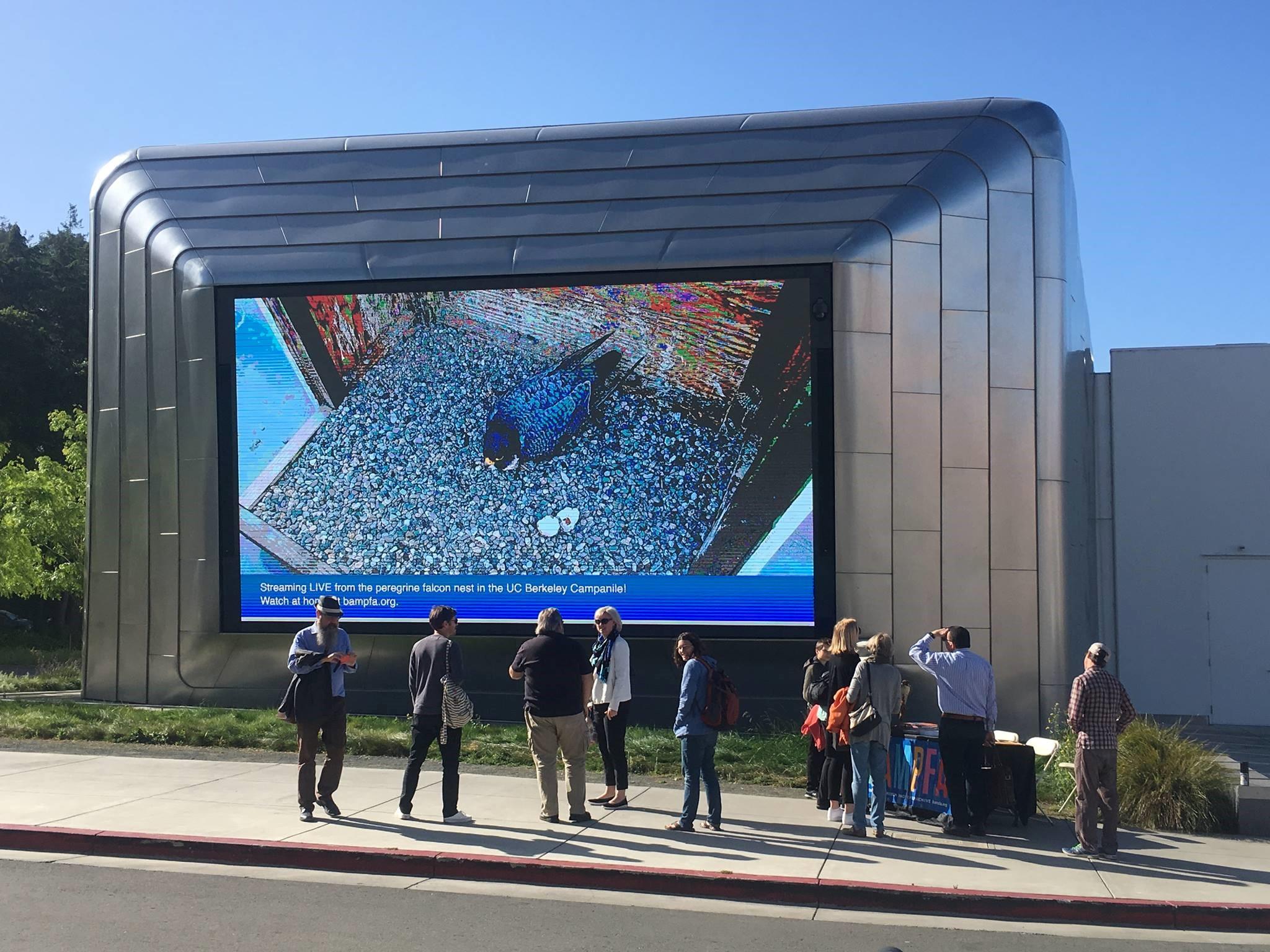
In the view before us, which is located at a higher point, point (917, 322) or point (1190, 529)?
point (917, 322)

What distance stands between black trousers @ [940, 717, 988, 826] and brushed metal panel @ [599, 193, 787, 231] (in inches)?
325

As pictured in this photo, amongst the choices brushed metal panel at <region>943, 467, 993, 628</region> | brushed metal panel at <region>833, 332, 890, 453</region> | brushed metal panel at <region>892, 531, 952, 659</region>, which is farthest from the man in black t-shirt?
brushed metal panel at <region>943, 467, 993, 628</region>

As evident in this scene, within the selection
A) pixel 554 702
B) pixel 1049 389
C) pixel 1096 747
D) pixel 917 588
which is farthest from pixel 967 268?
pixel 554 702

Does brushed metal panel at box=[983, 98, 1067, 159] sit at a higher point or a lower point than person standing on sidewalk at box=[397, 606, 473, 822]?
higher

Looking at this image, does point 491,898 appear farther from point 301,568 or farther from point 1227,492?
point 1227,492

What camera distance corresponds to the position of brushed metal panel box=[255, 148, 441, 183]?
17062mm

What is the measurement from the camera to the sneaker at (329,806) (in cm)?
999

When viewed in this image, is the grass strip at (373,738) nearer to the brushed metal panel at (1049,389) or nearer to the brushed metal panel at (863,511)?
the brushed metal panel at (863,511)

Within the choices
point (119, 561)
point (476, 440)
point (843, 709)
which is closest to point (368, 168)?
point (476, 440)

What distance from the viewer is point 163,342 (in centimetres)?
1777

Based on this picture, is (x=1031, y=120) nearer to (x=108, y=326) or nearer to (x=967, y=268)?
(x=967, y=268)

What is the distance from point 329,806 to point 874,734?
4580 millimetres

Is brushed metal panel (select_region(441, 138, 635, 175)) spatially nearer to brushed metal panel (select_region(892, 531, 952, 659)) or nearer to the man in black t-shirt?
brushed metal panel (select_region(892, 531, 952, 659))

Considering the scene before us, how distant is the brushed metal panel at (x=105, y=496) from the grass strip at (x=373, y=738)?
8.46ft
